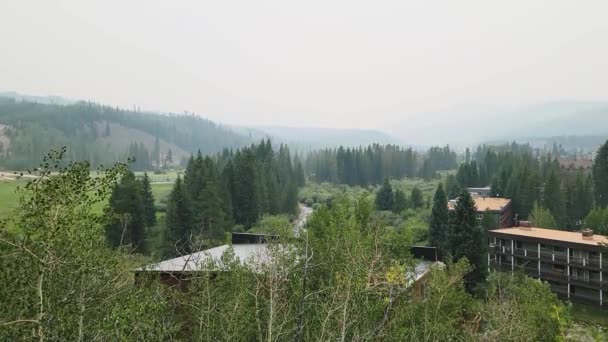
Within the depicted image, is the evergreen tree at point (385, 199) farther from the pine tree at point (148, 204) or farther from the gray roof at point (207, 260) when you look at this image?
the gray roof at point (207, 260)

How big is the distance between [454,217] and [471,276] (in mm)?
4694

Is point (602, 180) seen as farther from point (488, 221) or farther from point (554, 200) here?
point (488, 221)

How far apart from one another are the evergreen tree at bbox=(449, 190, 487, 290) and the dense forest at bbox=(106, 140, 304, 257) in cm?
1756

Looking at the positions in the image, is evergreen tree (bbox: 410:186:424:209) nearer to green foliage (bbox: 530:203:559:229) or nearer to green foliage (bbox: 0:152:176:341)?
green foliage (bbox: 530:203:559:229)

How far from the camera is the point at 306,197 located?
86.6 m

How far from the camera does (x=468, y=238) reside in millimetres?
32906

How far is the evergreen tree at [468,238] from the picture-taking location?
106ft

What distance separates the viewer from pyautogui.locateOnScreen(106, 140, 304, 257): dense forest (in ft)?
121

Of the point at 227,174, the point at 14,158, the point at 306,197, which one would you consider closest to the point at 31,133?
the point at 14,158

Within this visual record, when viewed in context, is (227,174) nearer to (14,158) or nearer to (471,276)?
(471,276)

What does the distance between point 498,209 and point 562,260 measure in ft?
60.8

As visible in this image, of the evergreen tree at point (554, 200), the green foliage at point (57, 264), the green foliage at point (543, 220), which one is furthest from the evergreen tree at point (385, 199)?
the green foliage at point (57, 264)

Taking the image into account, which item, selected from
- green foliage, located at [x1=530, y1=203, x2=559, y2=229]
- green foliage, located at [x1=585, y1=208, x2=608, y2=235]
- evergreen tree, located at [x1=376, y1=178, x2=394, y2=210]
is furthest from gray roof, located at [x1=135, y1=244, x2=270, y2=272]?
evergreen tree, located at [x1=376, y1=178, x2=394, y2=210]

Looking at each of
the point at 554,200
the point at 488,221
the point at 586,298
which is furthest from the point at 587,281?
the point at 554,200
